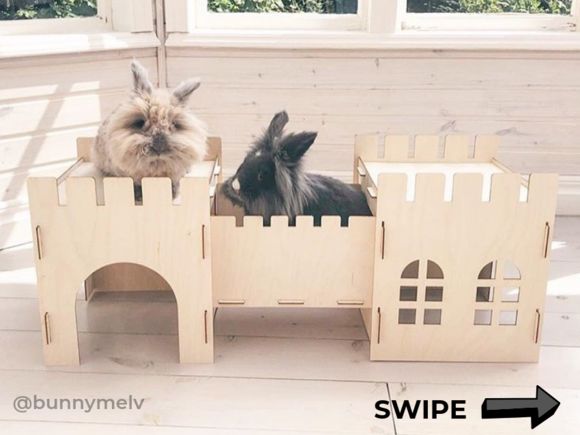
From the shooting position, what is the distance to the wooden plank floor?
4.01 ft

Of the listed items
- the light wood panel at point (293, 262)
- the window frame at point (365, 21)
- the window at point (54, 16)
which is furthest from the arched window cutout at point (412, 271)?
the window at point (54, 16)

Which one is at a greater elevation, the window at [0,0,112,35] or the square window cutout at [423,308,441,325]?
the window at [0,0,112,35]

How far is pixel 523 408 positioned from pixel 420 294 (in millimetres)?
294

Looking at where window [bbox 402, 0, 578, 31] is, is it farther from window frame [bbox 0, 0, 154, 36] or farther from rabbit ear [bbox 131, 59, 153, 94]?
rabbit ear [bbox 131, 59, 153, 94]

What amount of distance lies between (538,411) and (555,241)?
1.08 m

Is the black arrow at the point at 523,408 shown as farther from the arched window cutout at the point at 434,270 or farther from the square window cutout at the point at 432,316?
the arched window cutout at the point at 434,270

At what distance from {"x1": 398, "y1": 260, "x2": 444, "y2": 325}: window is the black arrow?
0.22m

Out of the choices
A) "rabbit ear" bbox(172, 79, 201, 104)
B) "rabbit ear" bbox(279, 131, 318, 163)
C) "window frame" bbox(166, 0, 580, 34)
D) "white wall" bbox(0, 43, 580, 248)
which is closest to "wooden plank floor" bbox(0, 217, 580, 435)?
"rabbit ear" bbox(279, 131, 318, 163)

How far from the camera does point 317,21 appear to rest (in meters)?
2.45

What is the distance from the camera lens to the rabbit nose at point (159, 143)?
1.37 meters

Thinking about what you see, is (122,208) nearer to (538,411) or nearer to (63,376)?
(63,376)

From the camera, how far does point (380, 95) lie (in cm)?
242

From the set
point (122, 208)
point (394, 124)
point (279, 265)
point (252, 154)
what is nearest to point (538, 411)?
point (279, 265)

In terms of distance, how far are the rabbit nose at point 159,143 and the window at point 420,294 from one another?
0.56 metres
